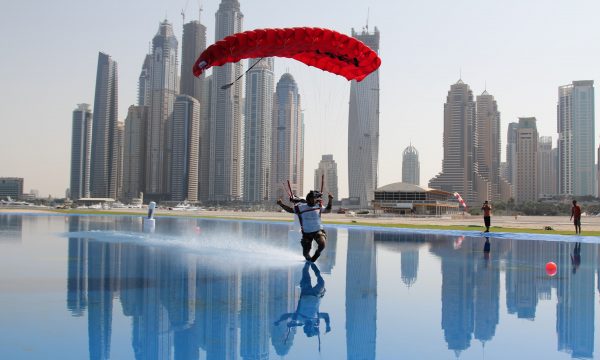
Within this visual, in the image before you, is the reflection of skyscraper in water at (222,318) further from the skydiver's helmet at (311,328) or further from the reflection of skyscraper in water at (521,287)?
the reflection of skyscraper in water at (521,287)

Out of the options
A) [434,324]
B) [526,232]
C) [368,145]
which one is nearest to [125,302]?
[434,324]

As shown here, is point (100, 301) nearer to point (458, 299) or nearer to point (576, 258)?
point (458, 299)

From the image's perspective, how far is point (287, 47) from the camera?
16453 millimetres

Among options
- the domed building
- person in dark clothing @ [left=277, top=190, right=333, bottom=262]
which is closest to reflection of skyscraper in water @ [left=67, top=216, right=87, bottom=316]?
person in dark clothing @ [left=277, top=190, right=333, bottom=262]

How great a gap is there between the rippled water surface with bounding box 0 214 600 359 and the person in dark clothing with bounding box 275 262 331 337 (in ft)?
0.11

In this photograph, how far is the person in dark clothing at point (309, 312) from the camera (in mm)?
8512

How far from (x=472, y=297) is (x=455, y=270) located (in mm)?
4515

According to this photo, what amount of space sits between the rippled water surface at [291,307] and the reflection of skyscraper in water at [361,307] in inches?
1.1

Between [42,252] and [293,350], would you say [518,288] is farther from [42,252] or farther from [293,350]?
[42,252]

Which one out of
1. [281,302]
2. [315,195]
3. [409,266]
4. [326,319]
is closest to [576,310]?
[326,319]

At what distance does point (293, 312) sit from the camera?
950 cm

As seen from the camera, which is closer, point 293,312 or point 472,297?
point 293,312

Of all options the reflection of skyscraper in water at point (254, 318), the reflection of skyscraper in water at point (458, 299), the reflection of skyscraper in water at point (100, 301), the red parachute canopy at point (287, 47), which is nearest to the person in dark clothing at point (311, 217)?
the reflection of skyscraper in water at point (254, 318)

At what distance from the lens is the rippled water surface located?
7289 millimetres
